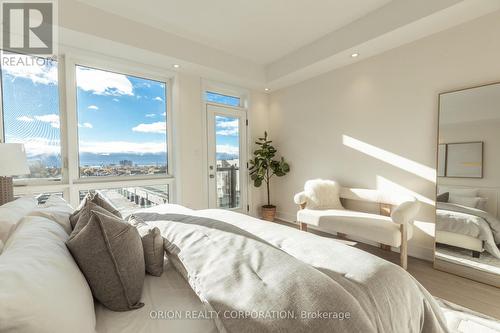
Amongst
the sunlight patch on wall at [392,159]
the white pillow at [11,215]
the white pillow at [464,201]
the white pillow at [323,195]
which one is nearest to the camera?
the white pillow at [11,215]

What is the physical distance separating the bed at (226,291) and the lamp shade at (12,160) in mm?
874

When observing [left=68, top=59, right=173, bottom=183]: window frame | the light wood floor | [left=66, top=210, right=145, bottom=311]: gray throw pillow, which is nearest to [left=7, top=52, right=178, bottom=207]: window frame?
[left=68, top=59, right=173, bottom=183]: window frame

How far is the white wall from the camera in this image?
2.42 metres

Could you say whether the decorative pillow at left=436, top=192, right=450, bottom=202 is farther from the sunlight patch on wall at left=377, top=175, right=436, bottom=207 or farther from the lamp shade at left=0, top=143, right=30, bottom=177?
the lamp shade at left=0, top=143, right=30, bottom=177

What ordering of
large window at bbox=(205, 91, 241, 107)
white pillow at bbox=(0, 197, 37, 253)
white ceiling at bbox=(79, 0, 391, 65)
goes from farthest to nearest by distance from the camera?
large window at bbox=(205, 91, 241, 107)
white ceiling at bbox=(79, 0, 391, 65)
white pillow at bbox=(0, 197, 37, 253)

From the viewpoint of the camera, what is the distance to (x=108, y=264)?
0.92 m

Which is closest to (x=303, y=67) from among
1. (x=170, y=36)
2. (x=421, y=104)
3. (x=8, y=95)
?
(x=421, y=104)

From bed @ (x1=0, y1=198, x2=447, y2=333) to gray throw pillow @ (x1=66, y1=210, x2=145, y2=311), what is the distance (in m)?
0.04

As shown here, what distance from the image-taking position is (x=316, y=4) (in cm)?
255

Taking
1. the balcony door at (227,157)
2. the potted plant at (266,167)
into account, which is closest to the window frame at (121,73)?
the balcony door at (227,157)

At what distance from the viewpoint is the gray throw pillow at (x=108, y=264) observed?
90 centimetres

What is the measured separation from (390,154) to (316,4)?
204 centimetres

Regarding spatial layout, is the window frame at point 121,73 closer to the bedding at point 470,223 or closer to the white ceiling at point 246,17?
the white ceiling at point 246,17

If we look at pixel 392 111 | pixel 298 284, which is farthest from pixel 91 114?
pixel 392 111
